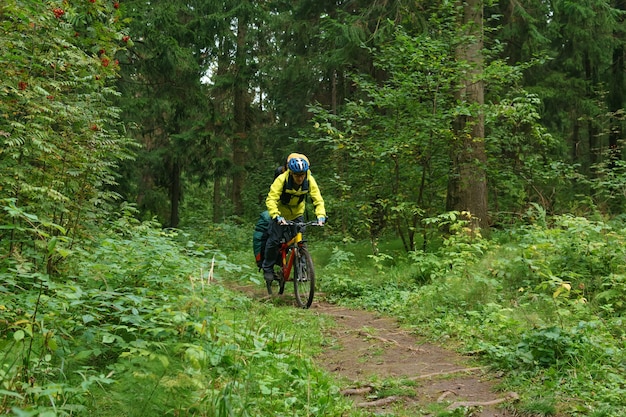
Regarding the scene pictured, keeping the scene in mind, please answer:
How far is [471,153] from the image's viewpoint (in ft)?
31.5

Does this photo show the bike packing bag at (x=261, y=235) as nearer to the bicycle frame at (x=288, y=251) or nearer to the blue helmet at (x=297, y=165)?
the bicycle frame at (x=288, y=251)

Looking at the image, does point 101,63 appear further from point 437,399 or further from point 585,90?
point 585,90

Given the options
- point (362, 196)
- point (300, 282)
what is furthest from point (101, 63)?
point (362, 196)

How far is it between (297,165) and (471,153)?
417 centimetres

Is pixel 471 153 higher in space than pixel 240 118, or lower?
lower

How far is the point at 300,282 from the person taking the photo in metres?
7.41

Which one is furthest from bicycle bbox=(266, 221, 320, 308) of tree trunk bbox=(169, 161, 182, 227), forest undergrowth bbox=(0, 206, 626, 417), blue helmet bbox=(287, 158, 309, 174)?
tree trunk bbox=(169, 161, 182, 227)

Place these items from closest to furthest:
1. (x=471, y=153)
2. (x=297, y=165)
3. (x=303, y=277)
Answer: (x=297, y=165) < (x=303, y=277) < (x=471, y=153)

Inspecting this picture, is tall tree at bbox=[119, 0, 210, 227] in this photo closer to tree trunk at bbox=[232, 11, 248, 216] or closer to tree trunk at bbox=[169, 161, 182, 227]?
tree trunk at bbox=[169, 161, 182, 227]

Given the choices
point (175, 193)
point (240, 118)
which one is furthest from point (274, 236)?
point (175, 193)

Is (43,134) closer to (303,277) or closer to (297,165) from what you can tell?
(297,165)

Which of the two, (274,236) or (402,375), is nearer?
(402,375)

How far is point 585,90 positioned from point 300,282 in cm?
1677

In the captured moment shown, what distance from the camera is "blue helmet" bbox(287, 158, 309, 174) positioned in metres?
7.03
